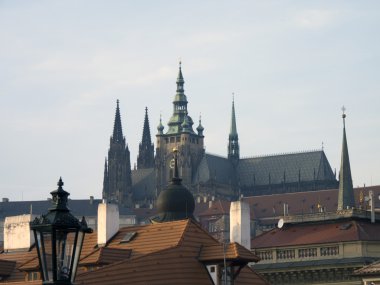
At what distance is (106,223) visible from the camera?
63.6 meters

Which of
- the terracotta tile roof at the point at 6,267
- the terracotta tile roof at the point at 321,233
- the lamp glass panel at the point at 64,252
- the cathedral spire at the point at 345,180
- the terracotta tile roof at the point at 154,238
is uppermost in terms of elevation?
the cathedral spire at the point at 345,180

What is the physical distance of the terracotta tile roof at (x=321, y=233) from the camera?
112438mm

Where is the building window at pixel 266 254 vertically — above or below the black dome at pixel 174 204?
below

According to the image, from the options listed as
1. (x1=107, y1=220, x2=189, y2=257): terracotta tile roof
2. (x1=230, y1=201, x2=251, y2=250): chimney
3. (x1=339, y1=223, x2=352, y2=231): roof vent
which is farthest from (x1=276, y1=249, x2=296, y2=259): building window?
(x1=107, y1=220, x2=189, y2=257): terracotta tile roof

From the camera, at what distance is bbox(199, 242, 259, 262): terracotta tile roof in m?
54.3

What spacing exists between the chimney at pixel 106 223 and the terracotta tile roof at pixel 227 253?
8.92 m

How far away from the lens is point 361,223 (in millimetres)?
115438

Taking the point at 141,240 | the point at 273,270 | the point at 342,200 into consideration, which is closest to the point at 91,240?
the point at 141,240

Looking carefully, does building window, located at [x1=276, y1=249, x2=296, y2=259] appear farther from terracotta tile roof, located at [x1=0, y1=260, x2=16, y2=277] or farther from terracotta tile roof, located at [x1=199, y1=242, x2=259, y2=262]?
terracotta tile roof, located at [x1=199, y1=242, x2=259, y2=262]

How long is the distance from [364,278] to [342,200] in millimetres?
70658

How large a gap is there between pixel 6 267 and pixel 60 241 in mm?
38150

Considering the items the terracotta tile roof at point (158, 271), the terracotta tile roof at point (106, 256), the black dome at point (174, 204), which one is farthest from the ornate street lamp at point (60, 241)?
the black dome at point (174, 204)

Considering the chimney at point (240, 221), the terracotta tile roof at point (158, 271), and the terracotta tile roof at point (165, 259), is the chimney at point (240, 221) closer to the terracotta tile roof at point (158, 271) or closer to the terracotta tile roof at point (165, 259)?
the terracotta tile roof at point (165, 259)

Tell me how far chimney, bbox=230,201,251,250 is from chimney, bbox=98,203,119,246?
5744 mm
